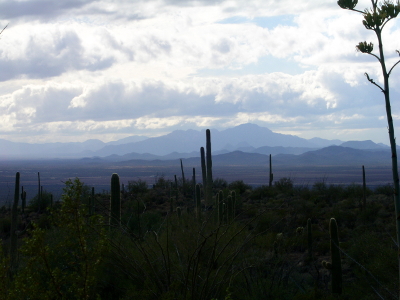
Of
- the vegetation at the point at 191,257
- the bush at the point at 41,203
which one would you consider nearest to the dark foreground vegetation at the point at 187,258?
the vegetation at the point at 191,257

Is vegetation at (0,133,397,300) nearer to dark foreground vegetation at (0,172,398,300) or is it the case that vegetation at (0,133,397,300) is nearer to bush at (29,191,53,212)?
dark foreground vegetation at (0,172,398,300)

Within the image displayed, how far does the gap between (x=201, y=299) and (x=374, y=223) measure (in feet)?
42.0

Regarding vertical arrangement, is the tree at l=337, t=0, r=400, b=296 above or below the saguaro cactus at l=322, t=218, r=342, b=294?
above

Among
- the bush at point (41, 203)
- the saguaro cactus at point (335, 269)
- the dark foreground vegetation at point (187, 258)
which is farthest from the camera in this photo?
the bush at point (41, 203)

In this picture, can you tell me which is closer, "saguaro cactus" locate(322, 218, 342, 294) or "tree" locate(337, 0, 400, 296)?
"tree" locate(337, 0, 400, 296)

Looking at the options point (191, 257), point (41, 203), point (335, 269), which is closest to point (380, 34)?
point (191, 257)

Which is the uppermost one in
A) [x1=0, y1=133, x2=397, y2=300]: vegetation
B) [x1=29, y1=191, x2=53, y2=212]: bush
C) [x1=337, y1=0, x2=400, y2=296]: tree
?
[x1=337, y1=0, x2=400, y2=296]: tree

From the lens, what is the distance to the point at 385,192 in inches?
1049

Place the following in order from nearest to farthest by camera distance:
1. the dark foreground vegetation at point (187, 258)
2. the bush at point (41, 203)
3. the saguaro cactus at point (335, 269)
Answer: the dark foreground vegetation at point (187, 258) → the saguaro cactus at point (335, 269) → the bush at point (41, 203)

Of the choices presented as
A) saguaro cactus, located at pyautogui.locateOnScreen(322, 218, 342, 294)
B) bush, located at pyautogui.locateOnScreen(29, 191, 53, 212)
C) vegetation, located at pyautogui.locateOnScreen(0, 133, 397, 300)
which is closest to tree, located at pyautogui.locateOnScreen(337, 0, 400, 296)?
vegetation, located at pyautogui.locateOnScreen(0, 133, 397, 300)

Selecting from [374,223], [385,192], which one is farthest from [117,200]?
[385,192]

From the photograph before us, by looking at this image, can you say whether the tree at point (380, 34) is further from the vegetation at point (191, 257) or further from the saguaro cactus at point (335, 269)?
the saguaro cactus at point (335, 269)

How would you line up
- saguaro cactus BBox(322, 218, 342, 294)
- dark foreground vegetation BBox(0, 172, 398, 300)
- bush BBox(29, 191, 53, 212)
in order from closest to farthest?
dark foreground vegetation BBox(0, 172, 398, 300)
saguaro cactus BBox(322, 218, 342, 294)
bush BBox(29, 191, 53, 212)

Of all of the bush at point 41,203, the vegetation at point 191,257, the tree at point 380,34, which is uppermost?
the tree at point 380,34
